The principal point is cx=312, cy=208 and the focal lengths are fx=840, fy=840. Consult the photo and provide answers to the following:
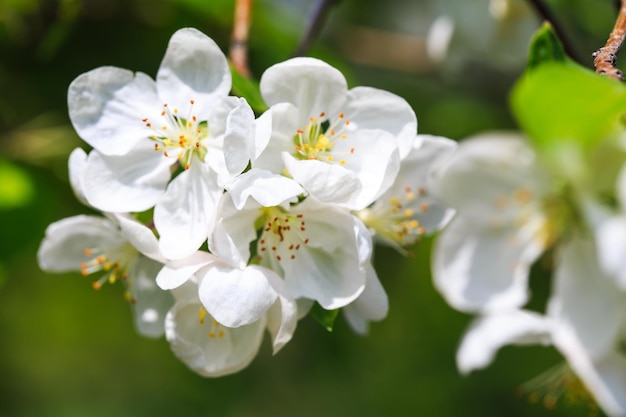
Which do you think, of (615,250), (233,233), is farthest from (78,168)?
(615,250)

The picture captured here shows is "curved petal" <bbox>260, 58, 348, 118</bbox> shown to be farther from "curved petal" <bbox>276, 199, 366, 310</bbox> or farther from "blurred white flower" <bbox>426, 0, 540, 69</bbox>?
"blurred white flower" <bbox>426, 0, 540, 69</bbox>

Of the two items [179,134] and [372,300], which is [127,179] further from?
[372,300]

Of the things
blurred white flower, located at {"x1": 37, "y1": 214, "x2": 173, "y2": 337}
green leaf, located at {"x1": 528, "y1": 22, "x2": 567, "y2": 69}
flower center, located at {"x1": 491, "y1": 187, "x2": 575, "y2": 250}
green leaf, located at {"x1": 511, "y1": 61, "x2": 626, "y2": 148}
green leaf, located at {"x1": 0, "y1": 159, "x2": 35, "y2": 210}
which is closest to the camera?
green leaf, located at {"x1": 511, "y1": 61, "x2": 626, "y2": 148}

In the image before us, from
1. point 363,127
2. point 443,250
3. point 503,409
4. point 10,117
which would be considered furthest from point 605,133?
point 503,409

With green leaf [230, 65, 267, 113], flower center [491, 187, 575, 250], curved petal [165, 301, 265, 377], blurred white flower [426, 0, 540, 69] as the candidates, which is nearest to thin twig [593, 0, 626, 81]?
flower center [491, 187, 575, 250]

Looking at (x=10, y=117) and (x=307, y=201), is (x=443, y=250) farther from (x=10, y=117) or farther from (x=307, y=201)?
(x=10, y=117)

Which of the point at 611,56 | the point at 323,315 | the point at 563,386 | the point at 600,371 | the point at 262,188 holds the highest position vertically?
the point at 611,56
